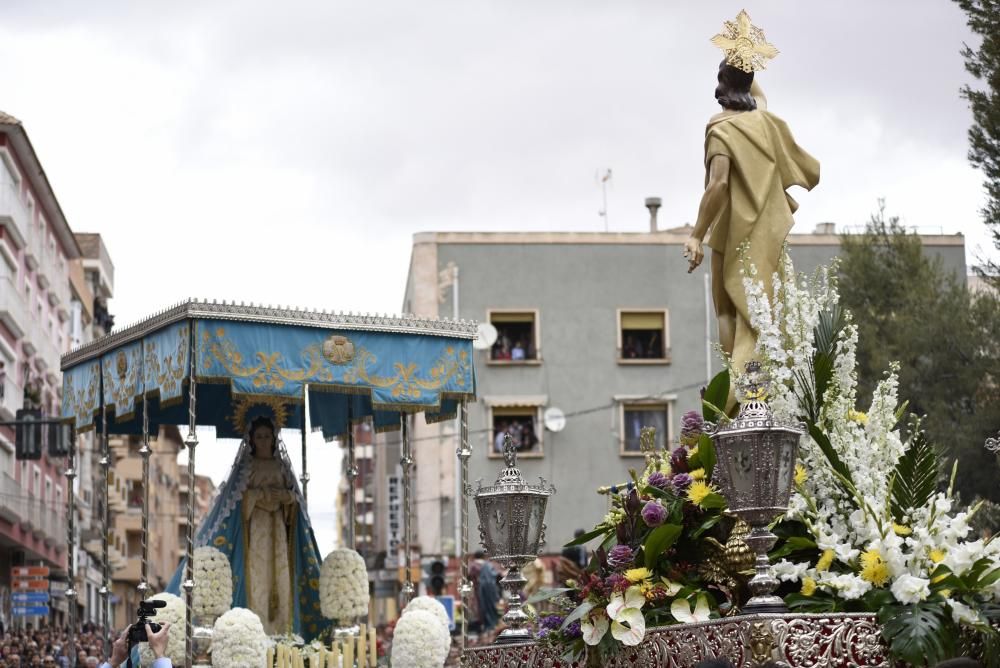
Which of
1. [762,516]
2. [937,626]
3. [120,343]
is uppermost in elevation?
[120,343]

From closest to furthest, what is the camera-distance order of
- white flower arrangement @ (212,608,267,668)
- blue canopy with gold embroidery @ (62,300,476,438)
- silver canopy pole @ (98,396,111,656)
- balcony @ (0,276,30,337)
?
1. white flower arrangement @ (212,608,267,668)
2. blue canopy with gold embroidery @ (62,300,476,438)
3. silver canopy pole @ (98,396,111,656)
4. balcony @ (0,276,30,337)

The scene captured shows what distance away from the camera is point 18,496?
38.3m

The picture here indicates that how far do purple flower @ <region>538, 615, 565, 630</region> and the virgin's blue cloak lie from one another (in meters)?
6.72

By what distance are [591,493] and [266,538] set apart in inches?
1070

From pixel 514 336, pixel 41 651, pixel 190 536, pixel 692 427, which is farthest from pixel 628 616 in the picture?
pixel 514 336

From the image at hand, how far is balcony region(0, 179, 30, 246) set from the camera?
122ft

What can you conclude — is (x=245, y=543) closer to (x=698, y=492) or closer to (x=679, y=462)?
(x=679, y=462)

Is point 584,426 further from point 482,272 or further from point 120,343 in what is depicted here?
A: point 120,343

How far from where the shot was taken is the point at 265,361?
1463 cm

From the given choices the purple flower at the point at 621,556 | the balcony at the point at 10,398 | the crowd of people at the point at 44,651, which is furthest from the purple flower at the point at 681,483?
the balcony at the point at 10,398

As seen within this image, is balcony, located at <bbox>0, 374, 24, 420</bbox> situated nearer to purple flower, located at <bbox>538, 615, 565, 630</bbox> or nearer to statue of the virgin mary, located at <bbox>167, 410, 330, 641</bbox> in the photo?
statue of the virgin mary, located at <bbox>167, 410, 330, 641</bbox>

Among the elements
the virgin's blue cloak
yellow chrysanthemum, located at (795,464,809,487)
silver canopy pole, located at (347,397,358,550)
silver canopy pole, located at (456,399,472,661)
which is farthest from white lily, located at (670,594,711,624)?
silver canopy pole, located at (347,397,358,550)

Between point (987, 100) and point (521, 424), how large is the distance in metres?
24.5

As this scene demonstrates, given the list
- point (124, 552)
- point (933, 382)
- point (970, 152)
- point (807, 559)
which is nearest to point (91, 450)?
point (124, 552)
